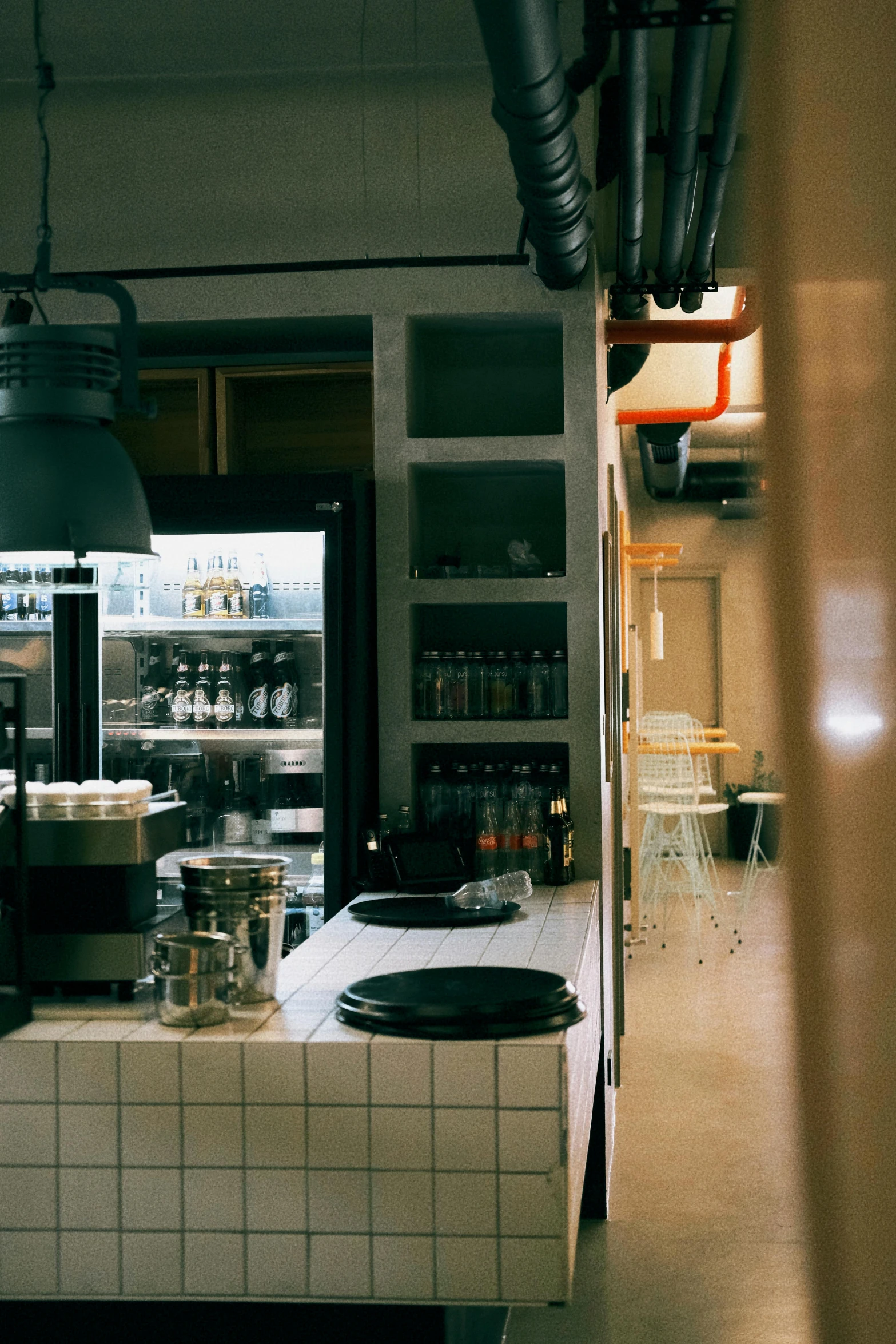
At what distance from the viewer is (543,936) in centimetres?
275

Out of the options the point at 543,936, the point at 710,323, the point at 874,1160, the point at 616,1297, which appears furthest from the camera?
the point at 710,323

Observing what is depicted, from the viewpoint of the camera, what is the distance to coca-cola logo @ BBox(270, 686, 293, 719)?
160 inches

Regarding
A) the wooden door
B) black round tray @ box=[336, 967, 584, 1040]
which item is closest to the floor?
black round tray @ box=[336, 967, 584, 1040]

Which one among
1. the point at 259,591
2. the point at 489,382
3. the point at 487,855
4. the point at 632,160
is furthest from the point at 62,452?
the point at 489,382

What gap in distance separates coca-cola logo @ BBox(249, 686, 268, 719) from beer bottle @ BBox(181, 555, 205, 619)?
0.98ft

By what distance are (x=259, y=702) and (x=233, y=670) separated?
145mm

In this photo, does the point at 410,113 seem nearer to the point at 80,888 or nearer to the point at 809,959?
the point at 80,888

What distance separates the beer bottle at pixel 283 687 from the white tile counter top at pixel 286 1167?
2.11 m

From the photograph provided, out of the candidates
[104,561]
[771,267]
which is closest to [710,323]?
[104,561]

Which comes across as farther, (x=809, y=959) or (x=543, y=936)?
(x=543, y=936)

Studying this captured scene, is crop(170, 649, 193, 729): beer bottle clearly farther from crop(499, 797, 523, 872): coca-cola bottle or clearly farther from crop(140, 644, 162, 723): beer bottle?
crop(499, 797, 523, 872): coca-cola bottle

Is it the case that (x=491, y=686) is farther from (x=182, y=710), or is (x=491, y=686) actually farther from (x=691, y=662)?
(x=691, y=662)

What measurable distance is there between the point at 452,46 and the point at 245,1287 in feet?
10.6

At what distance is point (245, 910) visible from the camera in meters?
2.07
